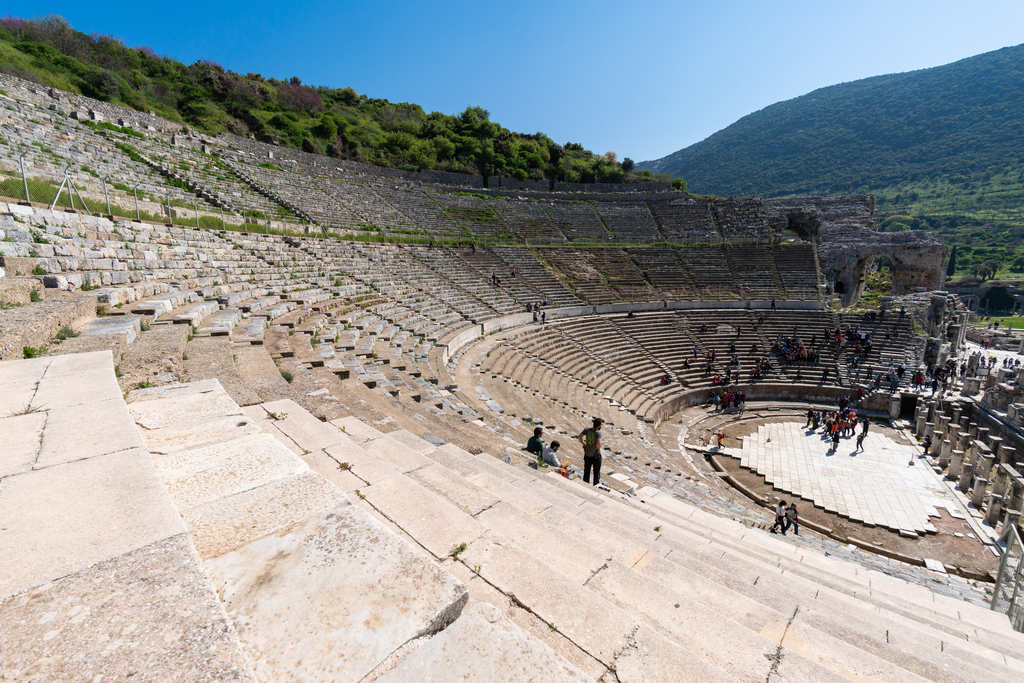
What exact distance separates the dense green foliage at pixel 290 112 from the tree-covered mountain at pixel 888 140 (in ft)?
322

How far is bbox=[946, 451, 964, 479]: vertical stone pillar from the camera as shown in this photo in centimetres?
1272

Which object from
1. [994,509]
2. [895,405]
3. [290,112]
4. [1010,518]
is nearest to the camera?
[1010,518]

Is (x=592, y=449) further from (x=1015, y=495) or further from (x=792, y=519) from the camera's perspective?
(x=1015, y=495)

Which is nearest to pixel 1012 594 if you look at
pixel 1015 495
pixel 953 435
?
pixel 1015 495

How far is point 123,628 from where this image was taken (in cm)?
123

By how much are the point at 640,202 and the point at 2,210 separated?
128 ft

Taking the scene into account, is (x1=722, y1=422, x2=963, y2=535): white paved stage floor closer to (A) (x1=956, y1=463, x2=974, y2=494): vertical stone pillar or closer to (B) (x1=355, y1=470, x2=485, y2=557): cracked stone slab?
(A) (x1=956, y1=463, x2=974, y2=494): vertical stone pillar

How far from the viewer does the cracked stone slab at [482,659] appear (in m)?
1.29

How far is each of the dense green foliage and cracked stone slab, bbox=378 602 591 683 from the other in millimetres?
37175

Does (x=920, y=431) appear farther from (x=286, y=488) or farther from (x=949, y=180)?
(x=949, y=180)

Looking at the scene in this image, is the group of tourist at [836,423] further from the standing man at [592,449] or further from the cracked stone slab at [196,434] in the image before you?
the cracked stone slab at [196,434]

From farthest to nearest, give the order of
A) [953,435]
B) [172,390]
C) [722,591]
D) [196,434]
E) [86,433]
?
[953,435] → [172,390] → [196,434] → [722,591] → [86,433]

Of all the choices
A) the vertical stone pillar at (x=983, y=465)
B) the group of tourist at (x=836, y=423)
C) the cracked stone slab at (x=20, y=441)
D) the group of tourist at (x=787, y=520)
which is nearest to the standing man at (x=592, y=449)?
the group of tourist at (x=787, y=520)

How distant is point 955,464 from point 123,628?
19.0 meters
